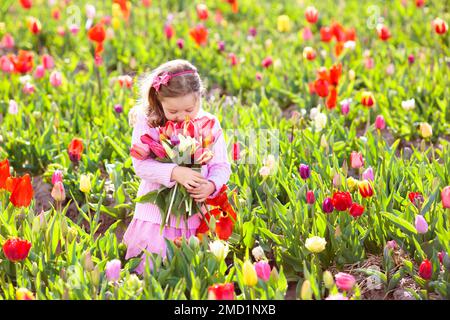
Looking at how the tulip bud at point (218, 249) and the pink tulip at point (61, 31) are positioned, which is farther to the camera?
the pink tulip at point (61, 31)

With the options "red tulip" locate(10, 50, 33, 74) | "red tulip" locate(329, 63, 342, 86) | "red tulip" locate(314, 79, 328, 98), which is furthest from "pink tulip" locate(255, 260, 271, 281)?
"red tulip" locate(10, 50, 33, 74)

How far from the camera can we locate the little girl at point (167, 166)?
317 centimetres

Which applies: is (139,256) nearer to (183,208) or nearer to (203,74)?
(183,208)

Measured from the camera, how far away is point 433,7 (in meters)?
7.09

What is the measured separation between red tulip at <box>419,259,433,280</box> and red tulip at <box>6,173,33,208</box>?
1525 millimetres

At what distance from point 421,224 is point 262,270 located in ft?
2.10

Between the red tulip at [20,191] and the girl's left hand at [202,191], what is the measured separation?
0.65 m

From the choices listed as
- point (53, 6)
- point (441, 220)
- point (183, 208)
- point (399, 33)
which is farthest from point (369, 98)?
point (53, 6)

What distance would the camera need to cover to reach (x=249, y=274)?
9.05 ft

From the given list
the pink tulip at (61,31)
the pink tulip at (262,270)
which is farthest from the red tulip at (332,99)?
the pink tulip at (61,31)

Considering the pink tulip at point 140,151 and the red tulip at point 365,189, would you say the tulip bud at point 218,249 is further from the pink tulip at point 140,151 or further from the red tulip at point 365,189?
the red tulip at point 365,189

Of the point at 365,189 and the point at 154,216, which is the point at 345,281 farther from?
the point at 154,216

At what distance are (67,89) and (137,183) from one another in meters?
1.72

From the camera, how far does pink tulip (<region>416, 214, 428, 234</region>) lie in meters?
3.06
